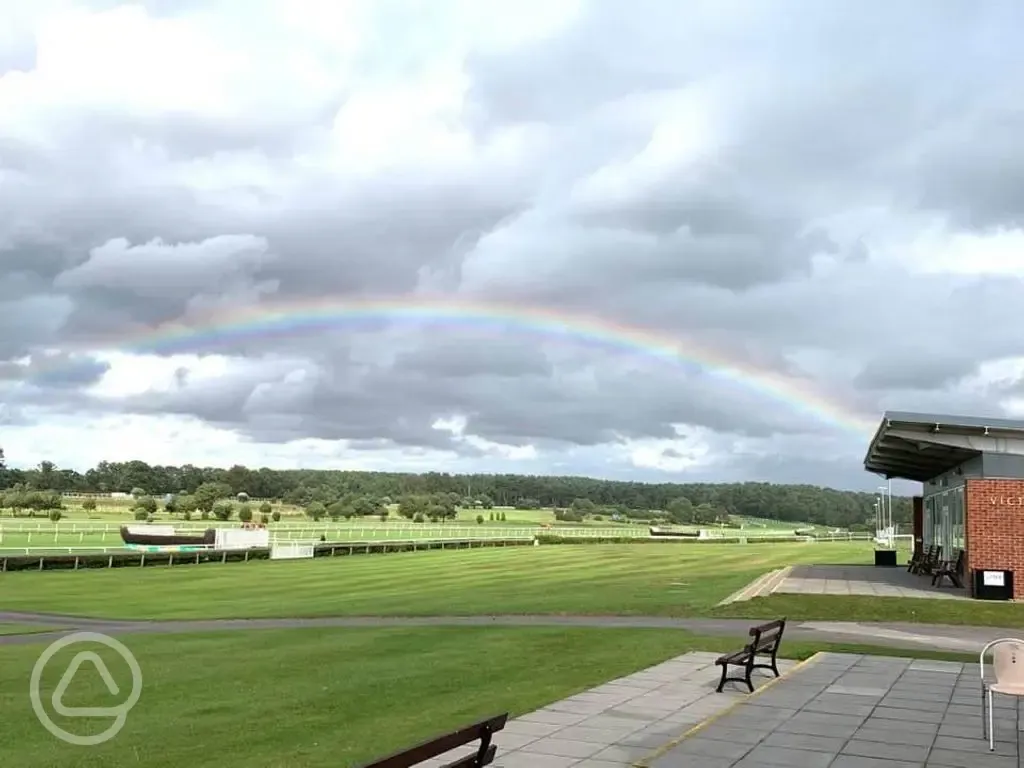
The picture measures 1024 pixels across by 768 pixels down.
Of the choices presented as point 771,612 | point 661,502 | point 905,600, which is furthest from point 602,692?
point 661,502

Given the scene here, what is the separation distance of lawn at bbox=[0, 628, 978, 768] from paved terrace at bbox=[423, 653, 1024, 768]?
35.3 inches

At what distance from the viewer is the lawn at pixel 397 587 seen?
77.9ft

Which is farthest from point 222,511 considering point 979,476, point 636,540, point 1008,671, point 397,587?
point 1008,671

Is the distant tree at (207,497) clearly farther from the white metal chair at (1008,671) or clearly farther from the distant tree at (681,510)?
the white metal chair at (1008,671)

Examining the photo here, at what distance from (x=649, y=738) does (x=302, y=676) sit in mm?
6188

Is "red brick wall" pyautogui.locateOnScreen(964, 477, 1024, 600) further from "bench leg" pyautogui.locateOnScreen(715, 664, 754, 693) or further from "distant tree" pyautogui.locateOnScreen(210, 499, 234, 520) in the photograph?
"distant tree" pyautogui.locateOnScreen(210, 499, 234, 520)

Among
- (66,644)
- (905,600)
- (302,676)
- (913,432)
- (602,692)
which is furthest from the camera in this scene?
(913,432)

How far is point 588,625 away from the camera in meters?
18.7

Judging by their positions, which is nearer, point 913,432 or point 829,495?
point 913,432

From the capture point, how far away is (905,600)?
21.8m

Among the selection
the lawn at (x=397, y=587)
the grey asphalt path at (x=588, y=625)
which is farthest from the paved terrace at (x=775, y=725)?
the lawn at (x=397, y=587)

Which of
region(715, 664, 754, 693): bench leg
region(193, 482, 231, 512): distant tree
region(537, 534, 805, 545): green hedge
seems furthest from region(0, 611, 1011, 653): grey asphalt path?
region(193, 482, 231, 512): distant tree

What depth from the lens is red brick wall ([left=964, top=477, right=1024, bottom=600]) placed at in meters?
23.1

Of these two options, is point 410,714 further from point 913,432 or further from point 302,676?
point 913,432
